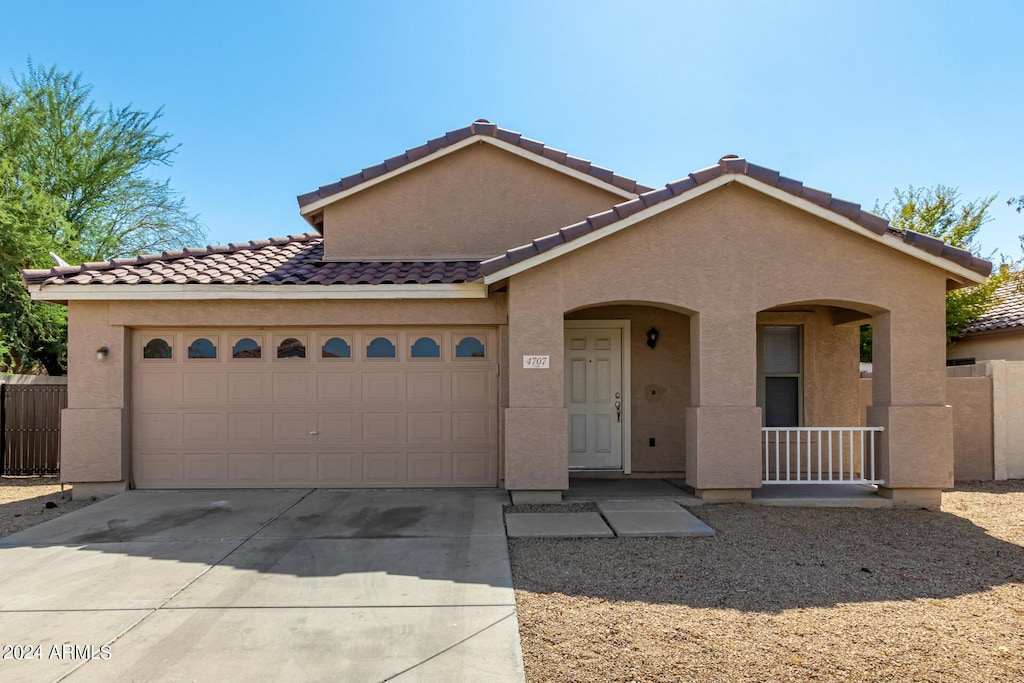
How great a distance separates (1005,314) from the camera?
14.0 metres

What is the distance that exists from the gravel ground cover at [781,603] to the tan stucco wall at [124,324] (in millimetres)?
3655

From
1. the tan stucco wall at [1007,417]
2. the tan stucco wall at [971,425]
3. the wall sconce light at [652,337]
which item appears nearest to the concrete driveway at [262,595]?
the wall sconce light at [652,337]

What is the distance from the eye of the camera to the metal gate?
11172mm

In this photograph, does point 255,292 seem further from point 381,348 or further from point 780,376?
point 780,376

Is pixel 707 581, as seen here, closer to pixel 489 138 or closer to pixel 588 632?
pixel 588 632

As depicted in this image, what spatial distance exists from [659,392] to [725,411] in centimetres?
184

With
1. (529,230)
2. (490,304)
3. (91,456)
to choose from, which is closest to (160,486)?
(91,456)

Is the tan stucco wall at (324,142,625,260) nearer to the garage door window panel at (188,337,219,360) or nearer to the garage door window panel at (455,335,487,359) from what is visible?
the garage door window panel at (455,335,487,359)

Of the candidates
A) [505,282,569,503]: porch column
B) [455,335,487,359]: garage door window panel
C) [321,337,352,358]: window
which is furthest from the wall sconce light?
[321,337,352,358]: window

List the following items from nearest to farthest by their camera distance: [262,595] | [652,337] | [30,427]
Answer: [262,595] < [652,337] < [30,427]

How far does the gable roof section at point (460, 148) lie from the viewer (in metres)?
10.1

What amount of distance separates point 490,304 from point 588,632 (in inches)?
212

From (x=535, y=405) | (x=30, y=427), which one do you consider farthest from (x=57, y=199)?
(x=535, y=405)

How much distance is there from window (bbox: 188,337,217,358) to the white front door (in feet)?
17.5
